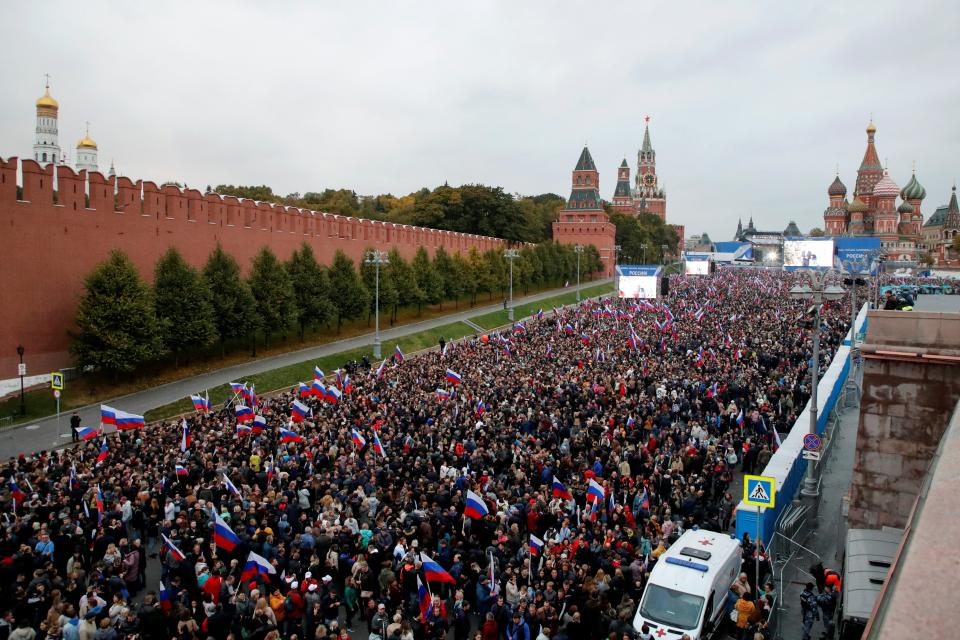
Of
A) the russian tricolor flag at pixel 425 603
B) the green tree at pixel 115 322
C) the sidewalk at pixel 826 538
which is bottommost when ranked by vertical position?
the sidewalk at pixel 826 538

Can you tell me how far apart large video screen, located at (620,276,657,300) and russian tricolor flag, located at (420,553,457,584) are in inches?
1319

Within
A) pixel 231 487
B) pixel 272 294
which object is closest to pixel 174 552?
pixel 231 487

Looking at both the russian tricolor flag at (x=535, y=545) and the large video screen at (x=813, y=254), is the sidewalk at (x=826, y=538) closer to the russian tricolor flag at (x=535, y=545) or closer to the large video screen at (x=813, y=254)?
the russian tricolor flag at (x=535, y=545)

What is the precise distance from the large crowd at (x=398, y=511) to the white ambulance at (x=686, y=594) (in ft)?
0.87

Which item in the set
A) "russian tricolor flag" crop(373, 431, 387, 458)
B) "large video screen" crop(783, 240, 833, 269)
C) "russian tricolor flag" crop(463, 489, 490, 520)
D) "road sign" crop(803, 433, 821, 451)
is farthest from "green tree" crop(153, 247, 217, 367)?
"large video screen" crop(783, 240, 833, 269)

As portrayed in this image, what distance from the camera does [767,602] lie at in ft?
30.7

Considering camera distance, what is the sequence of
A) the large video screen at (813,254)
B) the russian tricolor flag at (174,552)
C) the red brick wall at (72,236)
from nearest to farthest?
the russian tricolor flag at (174,552), the red brick wall at (72,236), the large video screen at (813,254)

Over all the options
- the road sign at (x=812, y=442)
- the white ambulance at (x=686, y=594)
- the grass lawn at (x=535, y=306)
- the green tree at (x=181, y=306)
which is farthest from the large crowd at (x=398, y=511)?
the grass lawn at (x=535, y=306)

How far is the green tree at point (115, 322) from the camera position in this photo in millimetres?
26172

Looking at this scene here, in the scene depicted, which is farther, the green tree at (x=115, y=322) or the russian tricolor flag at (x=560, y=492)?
the green tree at (x=115, y=322)

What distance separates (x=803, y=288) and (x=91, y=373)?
998 inches

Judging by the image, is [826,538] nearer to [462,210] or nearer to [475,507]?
[475,507]

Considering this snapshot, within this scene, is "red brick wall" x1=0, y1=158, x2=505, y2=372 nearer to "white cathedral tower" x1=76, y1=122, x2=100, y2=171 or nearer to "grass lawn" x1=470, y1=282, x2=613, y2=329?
"grass lawn" x1=470, y1=282, x2=613, y2=329

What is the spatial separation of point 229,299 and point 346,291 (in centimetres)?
887
